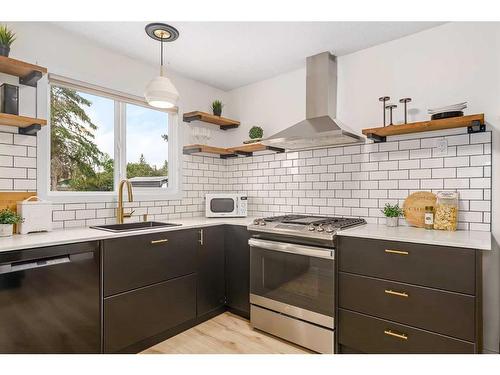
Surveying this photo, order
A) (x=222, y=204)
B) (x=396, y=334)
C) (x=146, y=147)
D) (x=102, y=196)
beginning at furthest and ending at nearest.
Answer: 1. (x=222, y=204)
2. (x=146, y=147)
3. (x=102, y=196)
4. (x=396, y=334)

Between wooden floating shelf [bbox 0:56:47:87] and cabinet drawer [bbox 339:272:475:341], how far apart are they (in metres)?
2.45

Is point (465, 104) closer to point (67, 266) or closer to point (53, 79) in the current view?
point (67, 266)

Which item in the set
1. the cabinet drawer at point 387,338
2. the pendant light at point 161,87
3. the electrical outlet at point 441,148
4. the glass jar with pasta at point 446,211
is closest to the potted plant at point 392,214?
the glass jar with pasta at point 446,211

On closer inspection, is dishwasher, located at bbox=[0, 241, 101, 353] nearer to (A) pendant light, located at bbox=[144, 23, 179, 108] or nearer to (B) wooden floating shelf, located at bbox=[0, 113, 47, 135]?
(B) wooden floating shelf, located at bbox=[0, 113, 47, 135]

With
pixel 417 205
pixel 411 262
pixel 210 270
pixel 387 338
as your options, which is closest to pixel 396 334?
pixel 387 338

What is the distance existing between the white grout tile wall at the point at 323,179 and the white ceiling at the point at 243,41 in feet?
2.87

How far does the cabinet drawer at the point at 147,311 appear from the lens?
2.01 metres

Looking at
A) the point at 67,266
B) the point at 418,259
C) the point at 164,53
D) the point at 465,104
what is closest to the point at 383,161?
the point at 465,104

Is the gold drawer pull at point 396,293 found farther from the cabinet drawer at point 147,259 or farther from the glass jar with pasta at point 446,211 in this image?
the cabinet drawer at point 147,259

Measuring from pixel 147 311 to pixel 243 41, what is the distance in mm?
2243

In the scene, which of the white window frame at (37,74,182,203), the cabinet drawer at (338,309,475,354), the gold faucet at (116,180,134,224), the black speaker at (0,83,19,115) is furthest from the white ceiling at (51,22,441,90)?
the cabinet drawer at (338,309,475,354)

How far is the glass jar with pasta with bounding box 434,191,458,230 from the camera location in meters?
2.11

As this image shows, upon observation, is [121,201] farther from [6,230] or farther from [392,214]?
[392,214]

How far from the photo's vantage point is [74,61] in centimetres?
243
